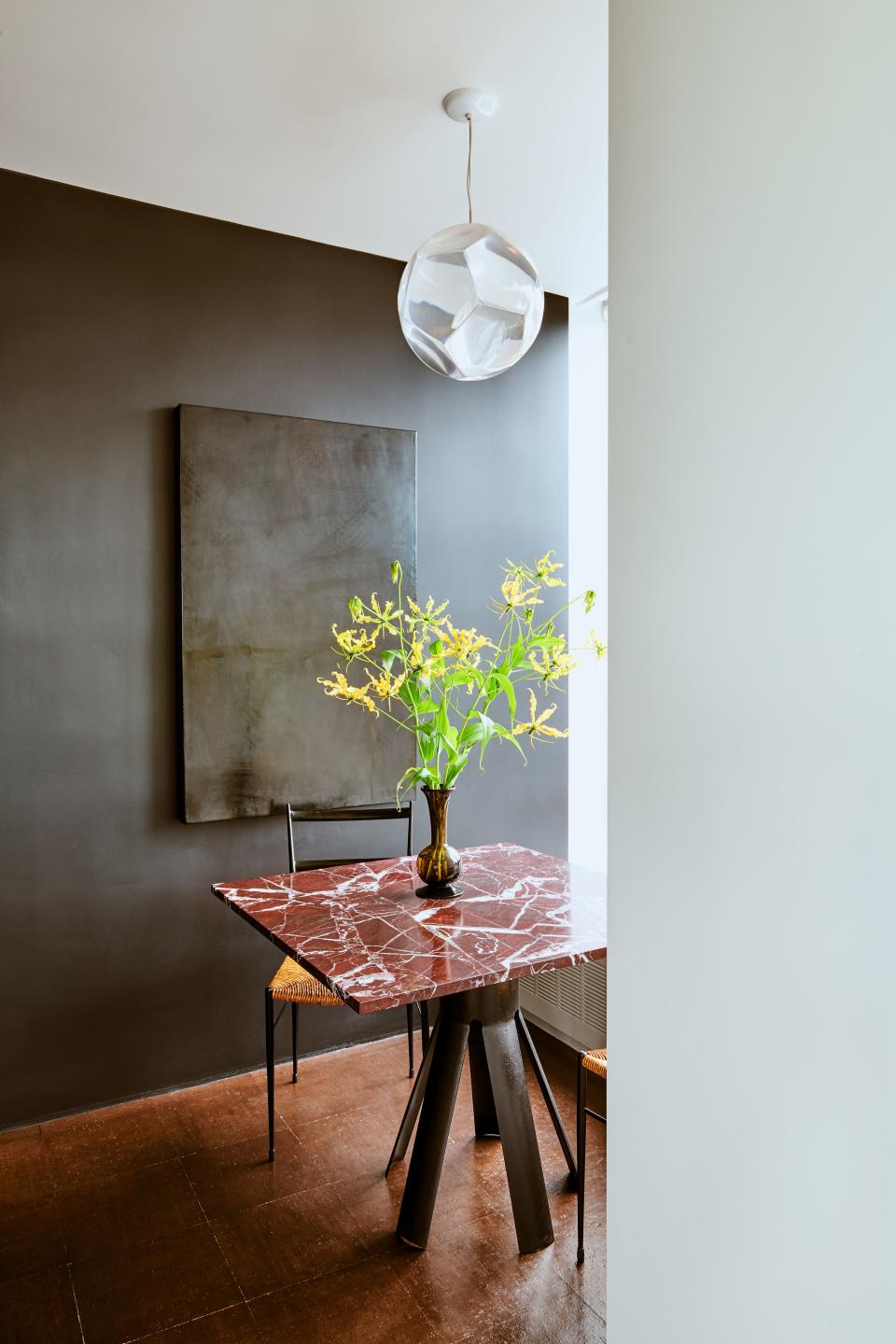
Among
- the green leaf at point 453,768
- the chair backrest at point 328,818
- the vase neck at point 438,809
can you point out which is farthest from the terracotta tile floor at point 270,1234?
the green leaf at point 453,768

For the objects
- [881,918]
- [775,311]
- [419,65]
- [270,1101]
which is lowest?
[270,1101]

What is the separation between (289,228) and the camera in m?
3.09

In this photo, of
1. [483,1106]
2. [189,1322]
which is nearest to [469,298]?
[483,1106]

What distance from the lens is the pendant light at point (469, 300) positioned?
6.54 ft

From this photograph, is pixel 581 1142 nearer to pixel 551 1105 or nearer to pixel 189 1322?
pixel 551 1105

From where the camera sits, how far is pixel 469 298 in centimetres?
201

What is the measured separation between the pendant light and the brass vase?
3.43 ft

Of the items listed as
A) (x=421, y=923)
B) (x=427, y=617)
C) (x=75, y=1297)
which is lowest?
(x=75, y=1297)

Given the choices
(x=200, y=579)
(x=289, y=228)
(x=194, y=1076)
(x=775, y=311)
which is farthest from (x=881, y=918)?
(x=289, y=228)

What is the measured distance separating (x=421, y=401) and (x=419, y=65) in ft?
4.26

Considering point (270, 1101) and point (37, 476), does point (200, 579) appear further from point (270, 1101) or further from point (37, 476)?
point (270, 1101)

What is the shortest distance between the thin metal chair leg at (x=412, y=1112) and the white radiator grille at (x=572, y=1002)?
586 millimetres

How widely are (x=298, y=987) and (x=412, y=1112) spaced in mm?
445

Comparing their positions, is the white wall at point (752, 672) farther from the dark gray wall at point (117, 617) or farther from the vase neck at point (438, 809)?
the dark gray wall at point (117, 617)
